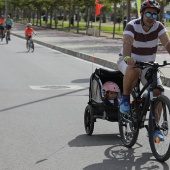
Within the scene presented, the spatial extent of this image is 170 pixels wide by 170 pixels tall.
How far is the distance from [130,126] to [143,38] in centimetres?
115

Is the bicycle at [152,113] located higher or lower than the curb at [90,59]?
higher

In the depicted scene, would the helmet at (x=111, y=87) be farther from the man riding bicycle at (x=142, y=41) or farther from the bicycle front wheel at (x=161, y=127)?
the bicycle front wheel at (x=161, y=127)

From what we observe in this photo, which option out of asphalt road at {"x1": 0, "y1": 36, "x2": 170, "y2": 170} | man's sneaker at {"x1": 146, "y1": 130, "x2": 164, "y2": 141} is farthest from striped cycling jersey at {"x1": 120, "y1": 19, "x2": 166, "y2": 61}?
asphalt road at {"x1": 0, "y1": 36, "x2": 170, "y2": 170}

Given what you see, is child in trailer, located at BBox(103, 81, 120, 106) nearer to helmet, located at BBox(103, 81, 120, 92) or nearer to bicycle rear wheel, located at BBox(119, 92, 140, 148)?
helmet, located at BBox(103, 81, 120, 92)

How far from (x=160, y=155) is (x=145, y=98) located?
764 millimetres

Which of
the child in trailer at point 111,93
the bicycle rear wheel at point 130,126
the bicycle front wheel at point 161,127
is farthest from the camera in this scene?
the child in trailer at point 111,93

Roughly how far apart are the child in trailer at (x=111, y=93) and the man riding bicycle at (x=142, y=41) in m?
0.85

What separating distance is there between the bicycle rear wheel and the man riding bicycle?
9cm

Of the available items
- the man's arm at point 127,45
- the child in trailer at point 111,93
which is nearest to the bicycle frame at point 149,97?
the man's arm at point 127,45

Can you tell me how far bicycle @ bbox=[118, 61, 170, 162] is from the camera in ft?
20.8

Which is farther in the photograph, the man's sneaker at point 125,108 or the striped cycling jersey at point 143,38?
the man's sneaker at point 125,108

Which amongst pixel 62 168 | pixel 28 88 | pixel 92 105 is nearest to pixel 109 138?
pixel 92 105

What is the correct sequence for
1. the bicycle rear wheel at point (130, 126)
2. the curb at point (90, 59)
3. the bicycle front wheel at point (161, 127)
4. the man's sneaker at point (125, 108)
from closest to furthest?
the bicycle front wheel at point (161, 127)
the bicycle rear wheel at point (130, 126)
the man's sneaker at point (125, 108)
the curb at point (90, 59)

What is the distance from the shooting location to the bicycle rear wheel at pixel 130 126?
7004mm
